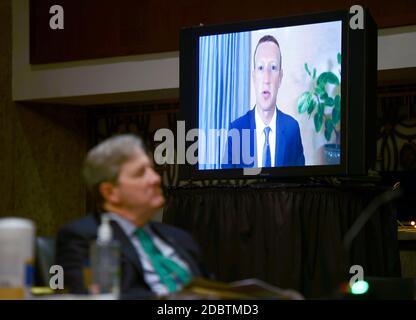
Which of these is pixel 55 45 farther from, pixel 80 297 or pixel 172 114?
pixel 80 297

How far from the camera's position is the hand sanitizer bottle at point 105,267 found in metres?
1.41

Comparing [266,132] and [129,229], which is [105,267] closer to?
[129,229]

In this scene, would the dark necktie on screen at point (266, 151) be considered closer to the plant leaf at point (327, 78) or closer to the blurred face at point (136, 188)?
the plant leaf at point (327, 78)

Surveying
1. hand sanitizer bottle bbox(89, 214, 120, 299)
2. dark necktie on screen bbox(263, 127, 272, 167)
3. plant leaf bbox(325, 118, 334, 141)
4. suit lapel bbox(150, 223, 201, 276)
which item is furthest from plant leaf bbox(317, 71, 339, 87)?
hand sanitizer bottle bbox(89, 214, 120, 299)

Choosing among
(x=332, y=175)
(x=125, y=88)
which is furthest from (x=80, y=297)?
(x=125, y=88)

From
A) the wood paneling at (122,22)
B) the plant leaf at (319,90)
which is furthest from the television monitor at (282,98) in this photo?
the wood paneling at (122,22)

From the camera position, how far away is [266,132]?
2537 mm

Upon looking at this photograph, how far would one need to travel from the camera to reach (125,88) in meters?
4.72

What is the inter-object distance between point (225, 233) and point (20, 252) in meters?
1.62

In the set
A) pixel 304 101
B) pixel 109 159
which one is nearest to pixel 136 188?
pixel 109 159

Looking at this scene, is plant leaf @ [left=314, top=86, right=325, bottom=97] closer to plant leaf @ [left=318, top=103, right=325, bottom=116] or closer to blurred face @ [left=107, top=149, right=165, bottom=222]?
plant leaf @ [left=318, top=103, right=325, bottom=116]

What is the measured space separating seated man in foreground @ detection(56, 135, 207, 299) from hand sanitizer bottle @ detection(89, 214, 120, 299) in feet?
0.11

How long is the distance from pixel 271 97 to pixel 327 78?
227 millimetres

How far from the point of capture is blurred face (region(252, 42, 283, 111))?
8.14 ft
